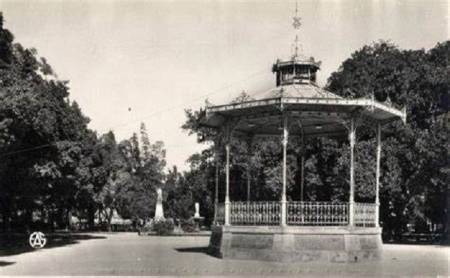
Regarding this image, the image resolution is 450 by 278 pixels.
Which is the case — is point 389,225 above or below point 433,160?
below

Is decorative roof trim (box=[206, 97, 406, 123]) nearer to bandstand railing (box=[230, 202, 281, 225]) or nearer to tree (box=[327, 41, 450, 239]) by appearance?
bandstand railing (box=[230, 202, 281, 225])

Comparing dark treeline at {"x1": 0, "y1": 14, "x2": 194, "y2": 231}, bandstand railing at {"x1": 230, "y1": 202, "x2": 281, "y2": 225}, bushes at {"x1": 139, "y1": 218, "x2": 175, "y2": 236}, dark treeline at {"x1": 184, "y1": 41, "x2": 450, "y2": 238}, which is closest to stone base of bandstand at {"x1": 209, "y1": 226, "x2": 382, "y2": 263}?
bandstand railing at {"x1": 230, "y1": 202, "x2": 281, "y2": 225}

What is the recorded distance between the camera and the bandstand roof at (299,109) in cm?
2112

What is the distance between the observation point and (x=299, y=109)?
2180 cm

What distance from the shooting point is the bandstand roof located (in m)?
21.1

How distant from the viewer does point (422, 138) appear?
34.8 meters

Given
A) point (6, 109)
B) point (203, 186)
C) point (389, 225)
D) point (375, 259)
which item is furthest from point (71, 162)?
point (203, 186)

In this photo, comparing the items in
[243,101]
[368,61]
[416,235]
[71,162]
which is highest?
[368,61]

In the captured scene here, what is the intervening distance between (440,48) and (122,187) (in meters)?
36.6

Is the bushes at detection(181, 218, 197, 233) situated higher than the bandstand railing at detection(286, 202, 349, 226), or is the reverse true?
the bandstand railing at detection(286, 202, 349, 226)

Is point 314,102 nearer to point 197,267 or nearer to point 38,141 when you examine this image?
point 197,267

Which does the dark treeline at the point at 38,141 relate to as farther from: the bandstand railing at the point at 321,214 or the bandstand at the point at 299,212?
the bandstand railing at the point at 321,214

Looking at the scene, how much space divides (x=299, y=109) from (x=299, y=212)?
13.7 feet

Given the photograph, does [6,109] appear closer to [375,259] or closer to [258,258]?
[258,258]
